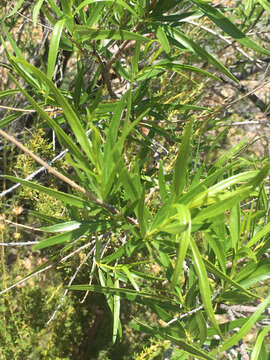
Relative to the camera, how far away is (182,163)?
17.3 inches

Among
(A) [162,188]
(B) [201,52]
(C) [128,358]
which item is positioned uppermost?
(B) [201,52]

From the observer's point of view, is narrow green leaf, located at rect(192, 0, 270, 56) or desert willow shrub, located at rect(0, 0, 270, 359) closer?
desert willow shrub, located at rect(0, 0, 270, 359)

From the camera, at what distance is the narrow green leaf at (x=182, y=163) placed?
411mm

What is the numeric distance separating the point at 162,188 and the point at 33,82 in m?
0.37

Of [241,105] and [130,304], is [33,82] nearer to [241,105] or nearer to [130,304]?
[130,304]

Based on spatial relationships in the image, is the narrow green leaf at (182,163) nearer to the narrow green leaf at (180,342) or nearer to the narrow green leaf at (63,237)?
the narrow green leaf at (63,237)

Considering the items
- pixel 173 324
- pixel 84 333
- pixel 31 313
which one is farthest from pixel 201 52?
pixel 84 333

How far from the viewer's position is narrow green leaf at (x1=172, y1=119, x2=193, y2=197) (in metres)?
0.41

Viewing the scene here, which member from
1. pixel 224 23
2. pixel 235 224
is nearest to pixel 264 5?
pixel 224 23

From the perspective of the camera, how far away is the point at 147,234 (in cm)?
49

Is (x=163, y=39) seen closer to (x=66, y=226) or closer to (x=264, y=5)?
(x=264, y=5)

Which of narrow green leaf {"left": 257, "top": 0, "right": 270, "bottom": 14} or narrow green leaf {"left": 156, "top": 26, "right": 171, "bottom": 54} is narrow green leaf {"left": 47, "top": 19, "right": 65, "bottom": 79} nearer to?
narrow green leaf {"left": 156, "top": 26, "right": 171, "bottom": 54}

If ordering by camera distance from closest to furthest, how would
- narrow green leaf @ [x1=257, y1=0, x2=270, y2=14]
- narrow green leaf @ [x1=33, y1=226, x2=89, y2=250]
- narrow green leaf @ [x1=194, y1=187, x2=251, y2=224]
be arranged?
narrow green leaf @ [x1=194, y1=187, x2=251, y2=224]
narrow green leaf @ [x1=33, y1=226, x2=89, y2=250]
narrow green leaf @ [x1=257, y1=0, x2=270, y2=14]

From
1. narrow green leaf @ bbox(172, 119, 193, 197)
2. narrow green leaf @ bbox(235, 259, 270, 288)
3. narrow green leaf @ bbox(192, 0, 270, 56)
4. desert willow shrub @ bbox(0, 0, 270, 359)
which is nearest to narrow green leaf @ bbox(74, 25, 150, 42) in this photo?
desert willow shrub @ bbox(0, 0, 270, 359)
